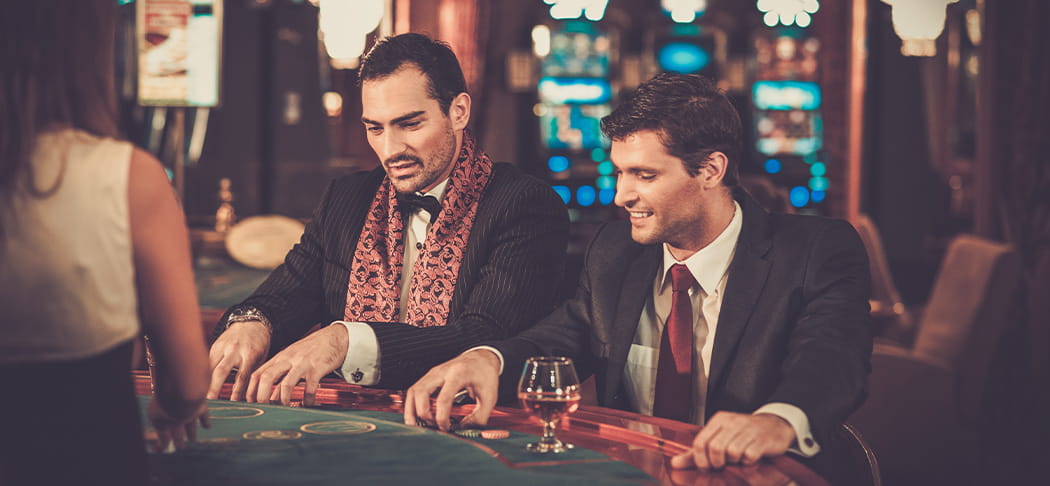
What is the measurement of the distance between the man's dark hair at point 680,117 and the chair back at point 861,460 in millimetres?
511

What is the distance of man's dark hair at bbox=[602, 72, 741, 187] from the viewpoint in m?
1.98

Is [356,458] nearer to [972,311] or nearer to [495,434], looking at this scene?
[495,434]

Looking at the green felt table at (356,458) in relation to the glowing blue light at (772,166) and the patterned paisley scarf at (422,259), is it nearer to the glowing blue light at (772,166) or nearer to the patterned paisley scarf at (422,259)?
the patterned paisley scarf at (422,259)

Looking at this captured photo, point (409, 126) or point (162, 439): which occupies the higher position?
point (409, 126)

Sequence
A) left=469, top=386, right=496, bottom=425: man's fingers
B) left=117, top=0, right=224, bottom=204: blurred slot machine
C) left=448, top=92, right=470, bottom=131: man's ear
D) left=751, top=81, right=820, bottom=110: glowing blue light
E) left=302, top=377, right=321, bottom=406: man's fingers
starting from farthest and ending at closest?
left=751, top=81, right=820, bottom=110: glowing blue light < left=117, top=0, right=224, bottom=204: blurred slot machine < left=448, top=92, right=470, bottom=131: man's ear < left=302, top=377, right=321, bottom=406: man's fingers < left=469, top=386, right=496, bottom=425: man's fingers

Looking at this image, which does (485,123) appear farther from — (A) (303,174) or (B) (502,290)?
(B) (502,290)

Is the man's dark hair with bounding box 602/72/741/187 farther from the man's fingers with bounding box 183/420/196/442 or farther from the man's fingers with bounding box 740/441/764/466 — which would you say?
the man's fingers with bounding box 183/420/196/442

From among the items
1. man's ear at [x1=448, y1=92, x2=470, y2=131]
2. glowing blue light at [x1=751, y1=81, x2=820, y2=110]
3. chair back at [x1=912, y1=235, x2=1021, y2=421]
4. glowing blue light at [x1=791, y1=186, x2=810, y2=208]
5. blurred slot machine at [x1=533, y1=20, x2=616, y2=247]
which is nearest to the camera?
man's ear at [x1=448, y1=92, x2=470, y2=131]

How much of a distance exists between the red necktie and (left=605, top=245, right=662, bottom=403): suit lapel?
65mm

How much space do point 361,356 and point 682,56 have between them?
7301mm

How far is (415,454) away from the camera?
4.79 ft

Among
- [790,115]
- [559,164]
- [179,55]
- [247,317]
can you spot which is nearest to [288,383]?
[247,317]

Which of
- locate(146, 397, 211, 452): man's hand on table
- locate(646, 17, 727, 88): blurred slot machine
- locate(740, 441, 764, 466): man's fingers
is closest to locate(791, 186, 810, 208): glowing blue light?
locate(646, 17, 727, 88): blurred slot machine

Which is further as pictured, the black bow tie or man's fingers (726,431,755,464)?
the black bow tie
